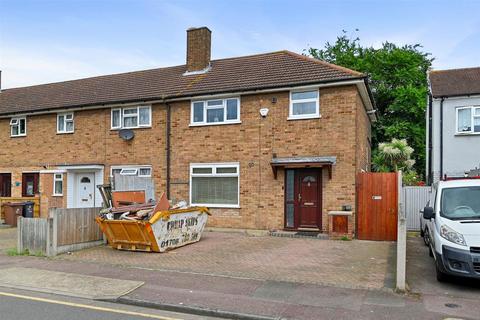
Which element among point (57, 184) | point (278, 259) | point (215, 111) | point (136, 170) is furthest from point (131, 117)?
point (278, 259)

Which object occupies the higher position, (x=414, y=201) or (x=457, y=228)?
(x=457, y=228)

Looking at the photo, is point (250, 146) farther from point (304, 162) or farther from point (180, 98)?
point (180, 98)

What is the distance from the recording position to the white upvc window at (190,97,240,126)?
15.0 m

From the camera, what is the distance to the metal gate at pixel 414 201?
16.2 m

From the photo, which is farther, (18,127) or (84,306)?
(18,127)

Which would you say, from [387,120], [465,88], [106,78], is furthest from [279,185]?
[387,120]

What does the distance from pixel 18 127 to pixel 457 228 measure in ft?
60.5

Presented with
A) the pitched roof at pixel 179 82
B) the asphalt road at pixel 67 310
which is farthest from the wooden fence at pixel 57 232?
the pitched roof at pixel 179 82

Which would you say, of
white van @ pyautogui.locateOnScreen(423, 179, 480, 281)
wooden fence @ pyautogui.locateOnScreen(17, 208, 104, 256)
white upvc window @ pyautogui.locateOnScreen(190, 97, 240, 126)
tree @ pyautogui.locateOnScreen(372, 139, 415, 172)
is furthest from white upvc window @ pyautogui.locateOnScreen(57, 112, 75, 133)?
tree @ pyautogui.locateOnScreen(372, 139, 415, 172)

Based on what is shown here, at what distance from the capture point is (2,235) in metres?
14.3

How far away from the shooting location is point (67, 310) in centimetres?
614

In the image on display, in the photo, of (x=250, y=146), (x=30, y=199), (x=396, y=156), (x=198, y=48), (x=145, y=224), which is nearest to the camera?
(x=145, y=224)

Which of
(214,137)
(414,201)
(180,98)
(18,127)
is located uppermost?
(180,98)

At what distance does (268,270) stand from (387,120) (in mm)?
24927
